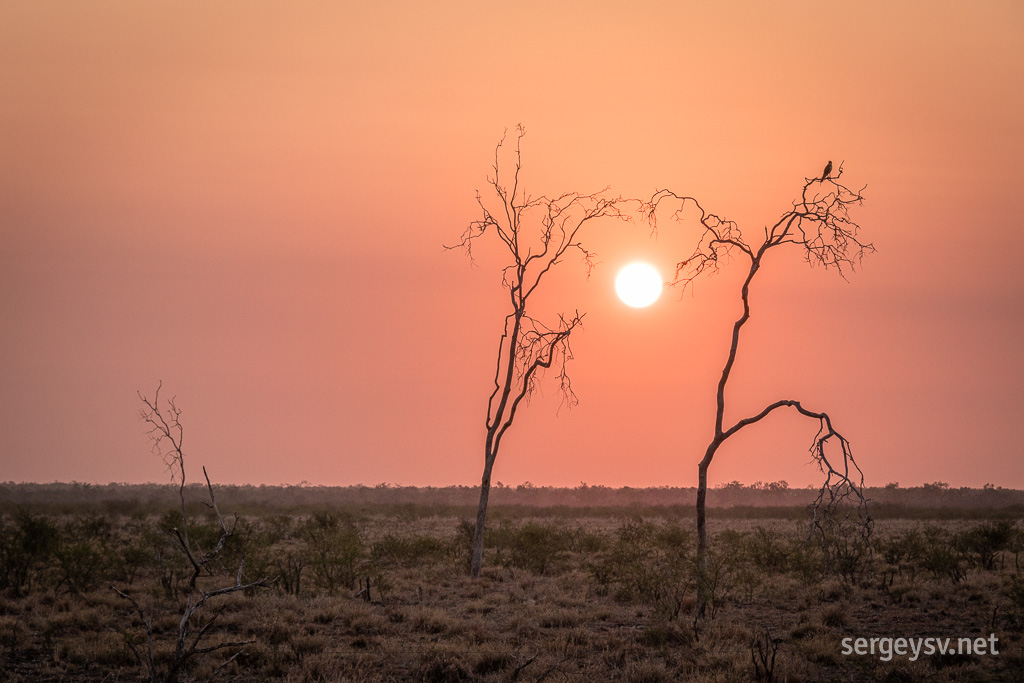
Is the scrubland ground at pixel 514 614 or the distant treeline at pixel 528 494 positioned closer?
the scrubland ground at pixel 514 614

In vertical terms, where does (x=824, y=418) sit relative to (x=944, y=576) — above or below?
above

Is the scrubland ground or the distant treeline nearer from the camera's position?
the scrubland ground

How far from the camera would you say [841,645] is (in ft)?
48.8

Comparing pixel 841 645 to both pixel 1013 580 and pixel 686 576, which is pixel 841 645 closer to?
pixel 686 576

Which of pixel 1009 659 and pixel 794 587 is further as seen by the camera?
pixel 794 587

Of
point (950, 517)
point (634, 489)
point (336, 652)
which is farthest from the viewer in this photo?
point (634, 489)

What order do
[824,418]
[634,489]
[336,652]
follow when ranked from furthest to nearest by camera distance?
[634,489], [824,418], [336,652]

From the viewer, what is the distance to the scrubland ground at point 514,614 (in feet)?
44.1

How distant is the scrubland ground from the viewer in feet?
44.1

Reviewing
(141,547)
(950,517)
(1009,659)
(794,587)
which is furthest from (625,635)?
(950,517)

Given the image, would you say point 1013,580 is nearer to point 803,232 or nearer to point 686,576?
point 686,576

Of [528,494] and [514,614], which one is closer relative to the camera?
[514,614]

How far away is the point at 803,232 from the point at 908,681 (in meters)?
9.23

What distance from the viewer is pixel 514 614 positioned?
1759 cm
